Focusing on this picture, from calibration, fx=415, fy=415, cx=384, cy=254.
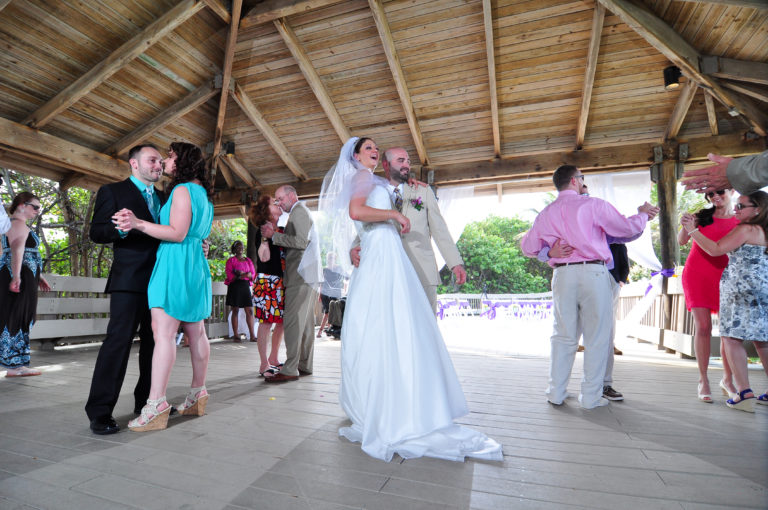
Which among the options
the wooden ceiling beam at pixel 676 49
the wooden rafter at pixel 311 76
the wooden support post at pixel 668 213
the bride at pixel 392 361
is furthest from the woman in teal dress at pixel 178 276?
the wooden support post at pixel 668 213

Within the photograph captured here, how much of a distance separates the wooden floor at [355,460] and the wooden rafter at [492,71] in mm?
4470

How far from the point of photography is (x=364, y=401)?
191 centimetres

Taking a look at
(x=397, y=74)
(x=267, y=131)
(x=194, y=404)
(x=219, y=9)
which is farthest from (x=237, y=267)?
(x=194, y=404)

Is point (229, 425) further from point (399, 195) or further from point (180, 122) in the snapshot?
point (180, 122)

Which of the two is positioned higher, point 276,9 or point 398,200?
point 276,9

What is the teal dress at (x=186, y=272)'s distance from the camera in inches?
84.3

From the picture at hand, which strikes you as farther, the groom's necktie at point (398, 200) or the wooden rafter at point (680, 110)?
the wooden rafter at point (680, 110)

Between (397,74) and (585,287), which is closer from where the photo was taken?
(585,287)

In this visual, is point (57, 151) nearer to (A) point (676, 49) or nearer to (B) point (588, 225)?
(B) point (588, 225)

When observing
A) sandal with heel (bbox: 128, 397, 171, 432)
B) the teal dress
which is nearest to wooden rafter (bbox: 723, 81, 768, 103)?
the teal dress

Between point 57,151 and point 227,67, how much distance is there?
2.79 metres

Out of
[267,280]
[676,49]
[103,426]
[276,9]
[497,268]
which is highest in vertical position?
[276,9]

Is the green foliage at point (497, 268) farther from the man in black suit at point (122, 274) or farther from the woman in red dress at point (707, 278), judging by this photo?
the man in black suit at point (122, 274)

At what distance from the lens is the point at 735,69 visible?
16.4ft
